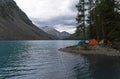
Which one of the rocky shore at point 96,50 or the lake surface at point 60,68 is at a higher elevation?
the rocky shore at point 96,50

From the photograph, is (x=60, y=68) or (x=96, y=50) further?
(x=96, y=50)

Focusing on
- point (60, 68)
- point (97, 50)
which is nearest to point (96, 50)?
point (97, 50)

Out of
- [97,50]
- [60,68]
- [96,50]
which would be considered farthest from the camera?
[96,50]

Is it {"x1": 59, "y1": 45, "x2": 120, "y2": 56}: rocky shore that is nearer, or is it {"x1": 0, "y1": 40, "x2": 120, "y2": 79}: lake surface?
{"x1": 0, "y1": 40, "x2": 120, "y2": 79}: lake surface

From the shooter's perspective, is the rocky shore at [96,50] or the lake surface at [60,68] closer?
the lake surface at [60,68]

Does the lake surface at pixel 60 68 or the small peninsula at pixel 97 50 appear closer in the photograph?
the lake surface at pixel 60 68

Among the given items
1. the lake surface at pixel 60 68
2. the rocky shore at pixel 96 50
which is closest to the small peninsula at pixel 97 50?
the rocky shore at pixel 96 50

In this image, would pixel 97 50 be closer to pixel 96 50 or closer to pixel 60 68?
pixel 96 50

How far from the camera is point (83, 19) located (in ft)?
245

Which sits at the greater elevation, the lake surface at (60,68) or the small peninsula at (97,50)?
the small peninsula at (97,50)

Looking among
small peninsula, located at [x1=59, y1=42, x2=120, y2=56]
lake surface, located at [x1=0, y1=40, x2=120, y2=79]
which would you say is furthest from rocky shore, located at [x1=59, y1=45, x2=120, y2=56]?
lake surface, located at [x1=0, y1=40, x2=120, y2=79]

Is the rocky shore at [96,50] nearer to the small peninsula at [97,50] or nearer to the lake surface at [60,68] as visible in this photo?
the small peninsula at [97,50]

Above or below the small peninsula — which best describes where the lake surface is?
below

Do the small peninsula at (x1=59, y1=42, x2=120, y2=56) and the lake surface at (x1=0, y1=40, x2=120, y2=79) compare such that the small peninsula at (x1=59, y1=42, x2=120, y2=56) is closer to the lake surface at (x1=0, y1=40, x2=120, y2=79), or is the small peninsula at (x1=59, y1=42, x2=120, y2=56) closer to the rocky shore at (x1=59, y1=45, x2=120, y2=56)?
the rocky shore at (x1=59, y1=45, x2=120, y2=56)
